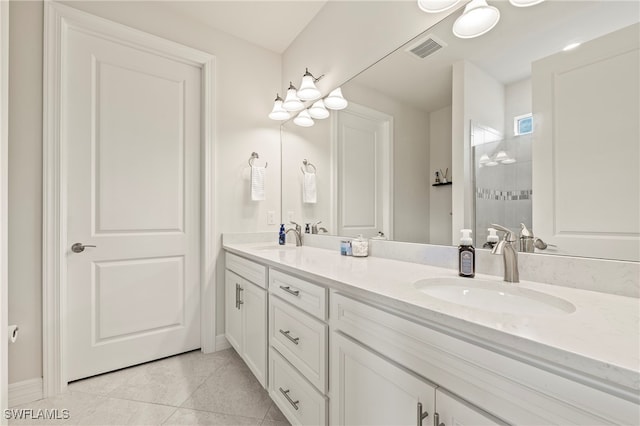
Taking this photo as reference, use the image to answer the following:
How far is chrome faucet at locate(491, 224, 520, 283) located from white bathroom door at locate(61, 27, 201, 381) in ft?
6.52

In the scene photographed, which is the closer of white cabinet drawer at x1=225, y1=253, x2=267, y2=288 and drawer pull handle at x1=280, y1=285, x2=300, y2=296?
drawer pull handle at x1=280, y1=285, x2=300, y2=296

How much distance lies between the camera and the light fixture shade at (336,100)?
6.07 feet

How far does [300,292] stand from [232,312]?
1028 millimetres

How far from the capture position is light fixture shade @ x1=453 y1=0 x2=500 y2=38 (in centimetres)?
108

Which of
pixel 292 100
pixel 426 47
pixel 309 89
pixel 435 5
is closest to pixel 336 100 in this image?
pixel 309 89

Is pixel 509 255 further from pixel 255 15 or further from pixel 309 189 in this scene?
pixel 255 15

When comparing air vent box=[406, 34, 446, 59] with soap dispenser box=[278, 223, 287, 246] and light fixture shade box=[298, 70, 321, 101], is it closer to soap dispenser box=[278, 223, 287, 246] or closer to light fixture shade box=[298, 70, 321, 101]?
light fixture shade box=[298, 70, 321, 101]

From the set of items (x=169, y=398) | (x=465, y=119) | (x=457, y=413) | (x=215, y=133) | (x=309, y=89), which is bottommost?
(x=169, y=398)

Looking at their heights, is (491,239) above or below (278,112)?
below

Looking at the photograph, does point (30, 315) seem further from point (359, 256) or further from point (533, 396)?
point (533, 396)

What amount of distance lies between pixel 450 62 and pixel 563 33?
399mm

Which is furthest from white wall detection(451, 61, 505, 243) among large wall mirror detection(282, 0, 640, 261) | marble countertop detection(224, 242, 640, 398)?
marble countertop detection(224, 242, 640, 398)

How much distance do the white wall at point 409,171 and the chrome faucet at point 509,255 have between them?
0.38m

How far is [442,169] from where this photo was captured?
1272 mm
